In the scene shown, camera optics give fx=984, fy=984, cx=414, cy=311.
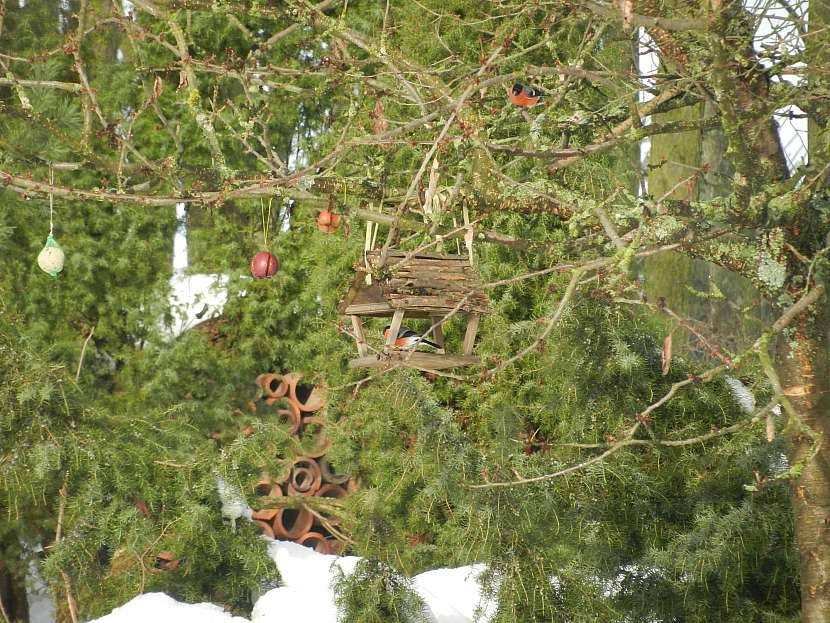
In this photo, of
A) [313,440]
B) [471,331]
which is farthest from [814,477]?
[313,440]

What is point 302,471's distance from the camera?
6.41 metres

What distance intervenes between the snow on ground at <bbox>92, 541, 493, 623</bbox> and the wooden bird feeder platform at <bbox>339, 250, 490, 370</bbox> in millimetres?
1241

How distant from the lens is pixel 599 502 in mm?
3639

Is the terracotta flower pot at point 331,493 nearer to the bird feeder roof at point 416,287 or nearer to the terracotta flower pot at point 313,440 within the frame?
the terracotta flower pot at point 313,440

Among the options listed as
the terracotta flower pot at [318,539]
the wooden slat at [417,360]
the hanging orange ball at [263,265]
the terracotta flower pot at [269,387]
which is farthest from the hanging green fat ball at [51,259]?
the terracotta flower pot at [318,539]

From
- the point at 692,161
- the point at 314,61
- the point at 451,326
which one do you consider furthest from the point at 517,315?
the point at 692,161

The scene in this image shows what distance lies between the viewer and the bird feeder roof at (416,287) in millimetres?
2986

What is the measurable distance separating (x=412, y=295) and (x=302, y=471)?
3638mm

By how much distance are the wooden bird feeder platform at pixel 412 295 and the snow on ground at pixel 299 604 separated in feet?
4.07

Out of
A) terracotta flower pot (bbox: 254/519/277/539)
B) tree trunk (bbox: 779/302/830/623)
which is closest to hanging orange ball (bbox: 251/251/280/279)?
tree trunk (bbox: 779/302/830/623)

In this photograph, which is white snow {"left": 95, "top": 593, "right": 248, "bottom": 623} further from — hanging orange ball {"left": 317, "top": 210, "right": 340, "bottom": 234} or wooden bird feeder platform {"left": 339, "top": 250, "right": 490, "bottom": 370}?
hanging orange ball {"left": 317, "top": 210, "right": 340, "bottom": 234}

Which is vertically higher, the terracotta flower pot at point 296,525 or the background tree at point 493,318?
the background tree at point 493,318

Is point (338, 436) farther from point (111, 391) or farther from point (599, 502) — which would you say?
point (599, 502)

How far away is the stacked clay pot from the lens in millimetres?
6359
